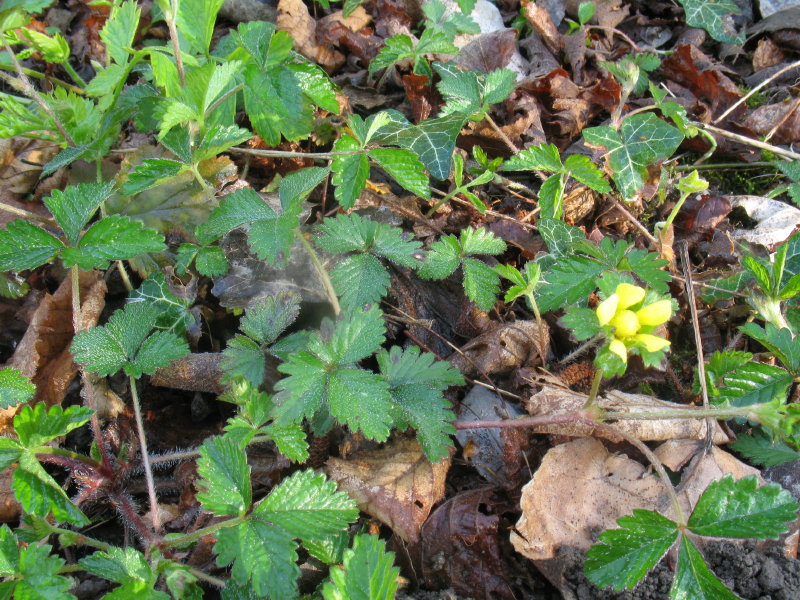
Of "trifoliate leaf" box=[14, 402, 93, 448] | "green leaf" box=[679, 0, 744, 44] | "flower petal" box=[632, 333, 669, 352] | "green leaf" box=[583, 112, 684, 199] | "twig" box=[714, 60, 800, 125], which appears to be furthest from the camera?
"green leaf" box=[679, 0, 744, 44]

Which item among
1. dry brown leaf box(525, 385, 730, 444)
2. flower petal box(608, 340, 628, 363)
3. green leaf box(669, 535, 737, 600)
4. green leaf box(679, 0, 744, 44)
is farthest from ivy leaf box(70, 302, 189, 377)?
green leaf box(679, 0, 744, 44)

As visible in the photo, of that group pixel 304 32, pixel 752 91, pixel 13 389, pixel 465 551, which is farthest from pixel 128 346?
pixel 752 91

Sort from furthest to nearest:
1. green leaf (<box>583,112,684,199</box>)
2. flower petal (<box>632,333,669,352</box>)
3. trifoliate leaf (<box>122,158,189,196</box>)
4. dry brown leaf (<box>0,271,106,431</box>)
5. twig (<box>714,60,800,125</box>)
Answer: twig (<box>714,60,800,125</box>), green leaf (<box>583,112,684,199</box>), dry brown leaf (<box>0,271,106,431</box>), trifoliate leaf (<box>122,158,189,196</box>), flower petal (<box>632,333,669,352</box>)

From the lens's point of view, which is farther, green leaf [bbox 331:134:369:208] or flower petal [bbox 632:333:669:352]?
green leaf [bbox 331:134:369:208]

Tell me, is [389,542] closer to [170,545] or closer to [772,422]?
[170,545]

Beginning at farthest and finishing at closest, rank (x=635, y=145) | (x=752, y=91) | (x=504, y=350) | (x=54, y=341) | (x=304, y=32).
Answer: (x=304, y=32)
(x=752, y=91)
(x=635, y=145)
(x=54, y=341)
(x=504, y=350)

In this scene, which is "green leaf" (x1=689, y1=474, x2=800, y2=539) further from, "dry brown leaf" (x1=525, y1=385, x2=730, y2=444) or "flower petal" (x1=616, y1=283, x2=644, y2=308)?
"flower petal" (x1=616, y1=283, x2=644, y2=308)

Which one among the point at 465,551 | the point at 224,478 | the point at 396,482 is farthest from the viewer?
the point at 396,482

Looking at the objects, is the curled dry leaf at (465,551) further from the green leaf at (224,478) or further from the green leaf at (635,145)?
the green leaf at (635,145)

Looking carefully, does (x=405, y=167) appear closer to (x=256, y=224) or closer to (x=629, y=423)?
(x=256, y=224)
